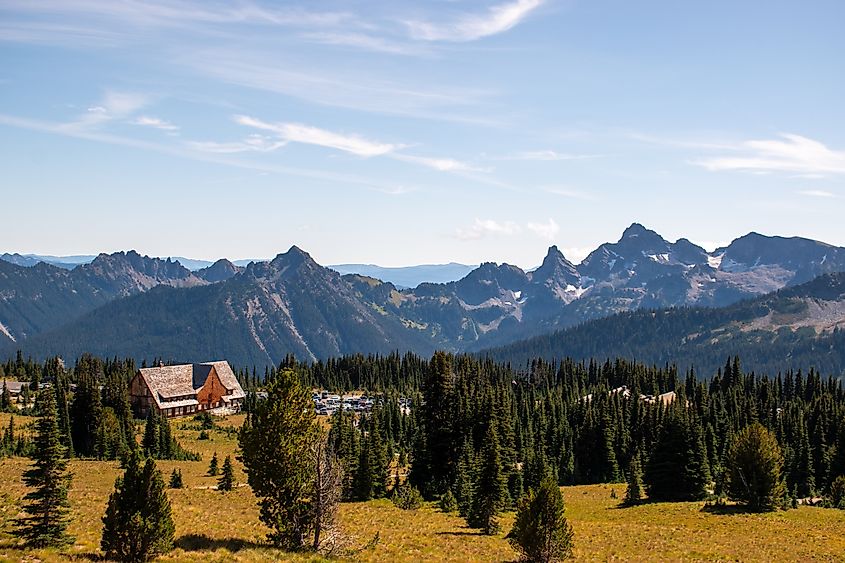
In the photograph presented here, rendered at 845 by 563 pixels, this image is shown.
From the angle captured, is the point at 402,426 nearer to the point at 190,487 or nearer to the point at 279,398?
the point at 190,487

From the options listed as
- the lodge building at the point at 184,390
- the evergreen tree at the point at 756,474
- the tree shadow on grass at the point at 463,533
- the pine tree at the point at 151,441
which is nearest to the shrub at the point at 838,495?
the evergreen tree at the point at 756,474

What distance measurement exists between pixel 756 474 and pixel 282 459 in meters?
60.1

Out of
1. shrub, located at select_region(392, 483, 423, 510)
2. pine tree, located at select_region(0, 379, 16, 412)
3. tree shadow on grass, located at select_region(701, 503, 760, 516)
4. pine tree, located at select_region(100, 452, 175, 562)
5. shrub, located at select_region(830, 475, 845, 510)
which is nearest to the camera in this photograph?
pine tree, located at select_region(100, 452, 175, 562)

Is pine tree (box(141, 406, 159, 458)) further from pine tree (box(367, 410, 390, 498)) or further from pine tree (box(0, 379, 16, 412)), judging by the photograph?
pine tree (box(0, 379, 16, 412))

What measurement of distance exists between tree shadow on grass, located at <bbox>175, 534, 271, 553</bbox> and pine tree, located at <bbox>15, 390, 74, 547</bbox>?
240 inches

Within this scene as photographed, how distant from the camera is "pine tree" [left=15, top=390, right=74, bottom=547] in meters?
34.6

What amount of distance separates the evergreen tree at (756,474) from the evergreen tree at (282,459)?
57122mm

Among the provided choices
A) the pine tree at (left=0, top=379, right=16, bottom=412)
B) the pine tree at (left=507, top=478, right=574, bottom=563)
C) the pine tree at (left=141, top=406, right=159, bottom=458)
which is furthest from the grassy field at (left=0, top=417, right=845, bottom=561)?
the pine tree at (left=0, top=379, right=16, bottom=412)

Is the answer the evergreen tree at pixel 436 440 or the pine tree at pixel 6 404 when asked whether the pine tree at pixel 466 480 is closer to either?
the evergreen tree at pixel 436 440

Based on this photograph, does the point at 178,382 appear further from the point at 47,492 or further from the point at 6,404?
the point at 47,492

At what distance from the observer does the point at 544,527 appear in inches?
1810

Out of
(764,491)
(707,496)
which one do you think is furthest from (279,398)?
(707,496)

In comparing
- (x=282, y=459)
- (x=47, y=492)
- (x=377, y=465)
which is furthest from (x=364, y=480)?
(x=47, y=492)

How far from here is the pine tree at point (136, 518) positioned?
108 ft
